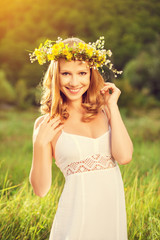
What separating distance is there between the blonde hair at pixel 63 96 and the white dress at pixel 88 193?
0.74 ft

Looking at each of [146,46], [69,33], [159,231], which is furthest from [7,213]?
[69,33]

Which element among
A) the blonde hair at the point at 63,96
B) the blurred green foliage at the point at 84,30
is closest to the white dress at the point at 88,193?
the blonde hair at the point at 63,96

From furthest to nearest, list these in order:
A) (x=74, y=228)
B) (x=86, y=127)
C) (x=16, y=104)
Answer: (x=16, y=104) < (x=86, y=127) < (x=74, y=228)

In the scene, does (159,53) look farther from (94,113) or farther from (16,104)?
(94,113)

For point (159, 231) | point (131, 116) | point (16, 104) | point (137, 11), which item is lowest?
point (159, 231)

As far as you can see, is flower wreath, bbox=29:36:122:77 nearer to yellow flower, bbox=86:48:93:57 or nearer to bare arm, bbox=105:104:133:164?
yellow flower, bbox=86:48:93:57

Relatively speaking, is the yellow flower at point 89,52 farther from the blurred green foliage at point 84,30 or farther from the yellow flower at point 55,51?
the blurred green foliage at point 84,30

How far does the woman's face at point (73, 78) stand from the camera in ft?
7.84

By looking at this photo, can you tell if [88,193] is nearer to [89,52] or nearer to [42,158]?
[42,158]

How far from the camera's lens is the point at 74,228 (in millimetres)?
2188

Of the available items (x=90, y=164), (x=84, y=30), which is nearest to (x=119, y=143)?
(x=90, y=164)

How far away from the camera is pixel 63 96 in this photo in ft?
8.46

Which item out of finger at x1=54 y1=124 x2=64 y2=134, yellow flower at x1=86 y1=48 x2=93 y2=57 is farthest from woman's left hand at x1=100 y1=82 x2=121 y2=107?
finger at x1=54 y1=124 x2=64 y2=134

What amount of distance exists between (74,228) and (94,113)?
756 millimetres
